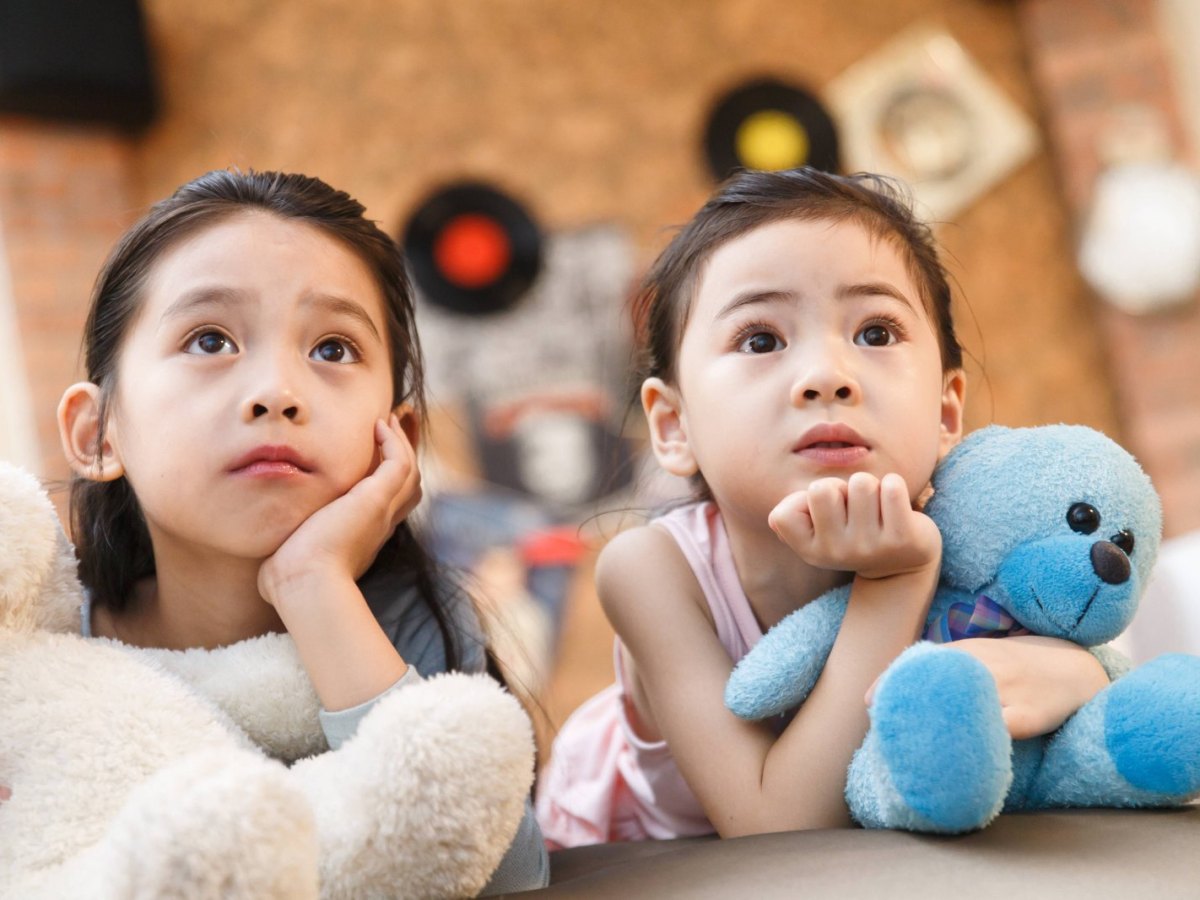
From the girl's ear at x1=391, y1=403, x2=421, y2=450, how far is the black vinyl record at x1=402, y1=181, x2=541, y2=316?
2147mm

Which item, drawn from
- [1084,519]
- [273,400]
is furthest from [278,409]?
[1084,519]

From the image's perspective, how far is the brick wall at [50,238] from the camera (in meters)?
2.97

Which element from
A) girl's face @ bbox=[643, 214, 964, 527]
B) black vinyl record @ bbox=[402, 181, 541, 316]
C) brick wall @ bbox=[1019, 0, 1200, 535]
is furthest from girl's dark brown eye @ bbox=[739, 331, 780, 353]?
brick wall @ bbox=[1019, 0, 1200, 535]

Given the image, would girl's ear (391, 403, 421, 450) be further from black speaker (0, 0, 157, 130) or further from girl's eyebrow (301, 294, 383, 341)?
black speaker (0, 0, 157, 130)

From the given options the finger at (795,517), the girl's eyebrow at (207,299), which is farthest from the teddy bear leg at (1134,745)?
the girl's eyebrow at (207,299)

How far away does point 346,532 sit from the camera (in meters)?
0.84

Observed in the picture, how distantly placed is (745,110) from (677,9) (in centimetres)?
40

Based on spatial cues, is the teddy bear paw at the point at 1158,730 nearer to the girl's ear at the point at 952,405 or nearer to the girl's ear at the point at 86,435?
the girl's ear at the point at 952,405

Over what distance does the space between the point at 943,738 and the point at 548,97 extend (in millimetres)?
2925

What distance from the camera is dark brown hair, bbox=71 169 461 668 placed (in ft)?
3.08

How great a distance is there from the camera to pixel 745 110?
10.4 ft

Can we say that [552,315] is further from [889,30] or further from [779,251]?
[779,251]

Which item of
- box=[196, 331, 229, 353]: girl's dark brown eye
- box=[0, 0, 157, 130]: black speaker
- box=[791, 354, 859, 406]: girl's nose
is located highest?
box=[0, 0, 157, 130]: black speaker

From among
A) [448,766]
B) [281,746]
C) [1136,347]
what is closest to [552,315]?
[1136,347]
